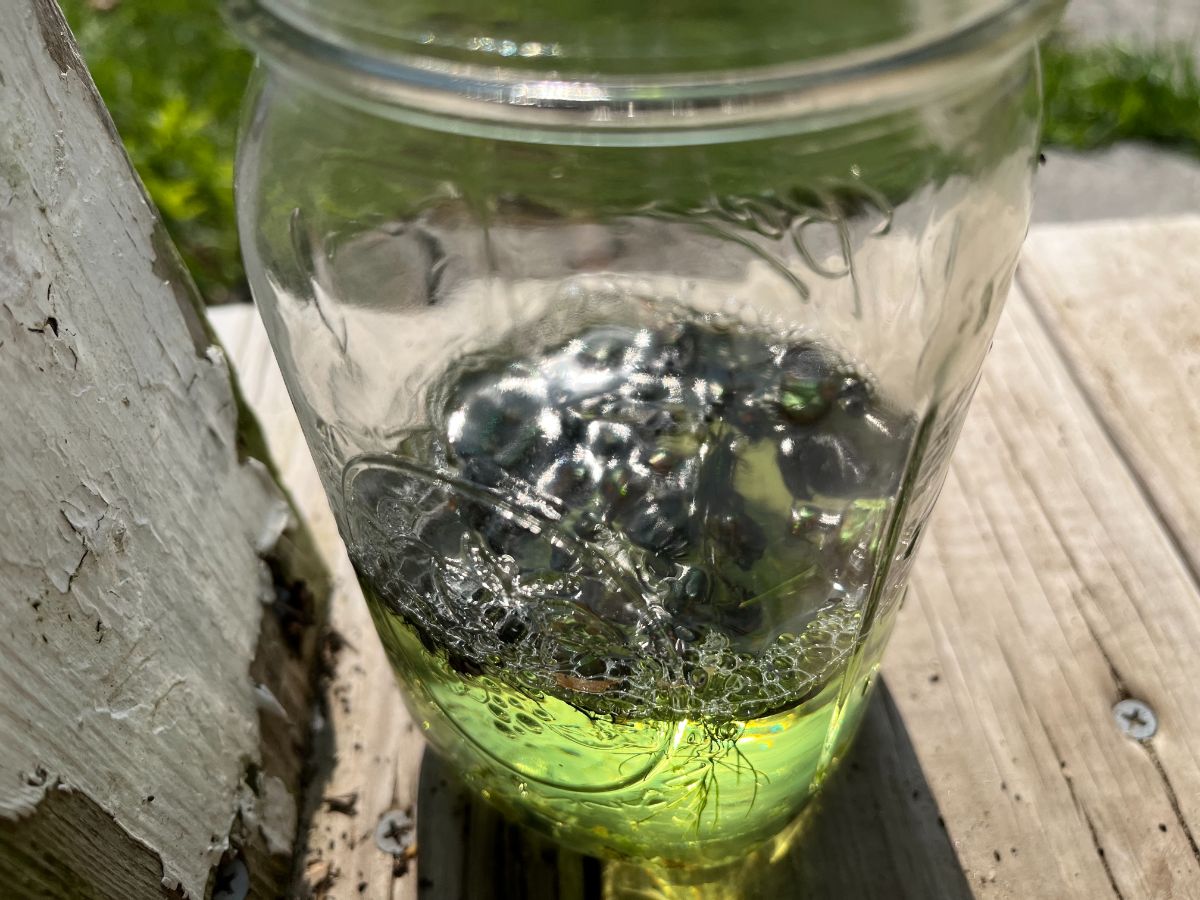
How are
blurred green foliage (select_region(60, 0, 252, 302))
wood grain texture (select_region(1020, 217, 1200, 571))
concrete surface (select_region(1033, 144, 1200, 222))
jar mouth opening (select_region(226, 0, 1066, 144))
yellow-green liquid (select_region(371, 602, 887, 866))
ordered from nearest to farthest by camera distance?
jar mouth opening (select_region(226, 0, 1066, 144)) < yellow-green liquid (select_region(371, 602, 887, 866)) < wood grain texture (select_region(1020, 217, 1200, 571)) < blurred green foliage (select_region(60, 0, 252, 302)) < concrete surface (select_region(1033, 144, 1200, 222))

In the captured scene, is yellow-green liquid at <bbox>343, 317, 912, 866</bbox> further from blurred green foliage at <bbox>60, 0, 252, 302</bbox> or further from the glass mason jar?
blurred green foliage at <bbox>60, 0, 252, 302</bbox>

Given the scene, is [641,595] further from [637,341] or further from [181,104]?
[181,104]

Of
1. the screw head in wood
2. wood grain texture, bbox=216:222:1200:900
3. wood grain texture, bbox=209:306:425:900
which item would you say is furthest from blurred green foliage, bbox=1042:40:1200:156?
the screw head in wood

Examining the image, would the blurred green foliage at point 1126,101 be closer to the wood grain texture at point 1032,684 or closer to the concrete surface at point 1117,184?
the concrete surface at point 1117,184

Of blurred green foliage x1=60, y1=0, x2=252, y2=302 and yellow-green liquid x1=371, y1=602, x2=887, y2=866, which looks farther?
blurred green foliage x1=60, y1=0, x2=252, y2=302

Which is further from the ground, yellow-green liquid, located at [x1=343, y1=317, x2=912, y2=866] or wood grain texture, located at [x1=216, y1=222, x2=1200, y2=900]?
yellow-green liquid, located at [x1=343, y1=317, x2=912, y2=866]

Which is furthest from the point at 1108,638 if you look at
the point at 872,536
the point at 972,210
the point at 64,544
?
the point at 64,544
